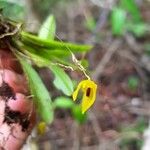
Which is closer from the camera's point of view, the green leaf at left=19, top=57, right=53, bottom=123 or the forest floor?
the green leaf at left=19, top=57, right=53, bottom=123

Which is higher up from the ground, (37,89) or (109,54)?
(109,54)

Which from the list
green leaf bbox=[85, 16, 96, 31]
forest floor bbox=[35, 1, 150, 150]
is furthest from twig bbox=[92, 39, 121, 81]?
green leaf bbox=[85, 16, 96, 31]

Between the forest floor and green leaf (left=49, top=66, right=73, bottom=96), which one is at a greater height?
the forest floor

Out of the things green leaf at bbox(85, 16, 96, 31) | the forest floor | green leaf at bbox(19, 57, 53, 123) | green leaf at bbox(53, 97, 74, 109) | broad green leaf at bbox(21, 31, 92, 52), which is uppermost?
green leaf at bbox(85, 16, 96, 31)

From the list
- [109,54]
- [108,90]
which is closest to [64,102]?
[108,90]

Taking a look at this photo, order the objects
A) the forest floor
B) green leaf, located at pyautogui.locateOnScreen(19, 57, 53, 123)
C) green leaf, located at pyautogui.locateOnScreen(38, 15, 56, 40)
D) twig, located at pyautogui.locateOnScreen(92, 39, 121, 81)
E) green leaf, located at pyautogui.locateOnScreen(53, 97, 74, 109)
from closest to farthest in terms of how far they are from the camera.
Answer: green leaf, located at pyautogui.locateOnScreen(19, 57, 53, 123) → green leaf, located at pyautogui.locateOnScreen(38, 15, 56, 40) → green leaf, located at pyautogui.locateOnScreen(53, 97, 74, 109) → the forest floor → twig, located at pyautogui.locateOnScreen(92, 39, 121, 81)

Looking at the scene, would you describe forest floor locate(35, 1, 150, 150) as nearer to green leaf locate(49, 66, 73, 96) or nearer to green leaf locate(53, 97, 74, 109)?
green leaf locate(53, 97, 74, 109)

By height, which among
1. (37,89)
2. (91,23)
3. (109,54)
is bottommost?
(37,89)

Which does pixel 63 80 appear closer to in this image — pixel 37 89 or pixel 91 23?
pixel 37 89

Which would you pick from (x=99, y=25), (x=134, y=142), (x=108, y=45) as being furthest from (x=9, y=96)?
(x=99, y=25)

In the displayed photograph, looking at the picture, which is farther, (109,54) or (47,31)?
(109,54)

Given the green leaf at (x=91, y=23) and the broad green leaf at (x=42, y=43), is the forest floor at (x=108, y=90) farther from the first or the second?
the broad green leaf at (x=42, y=43)
